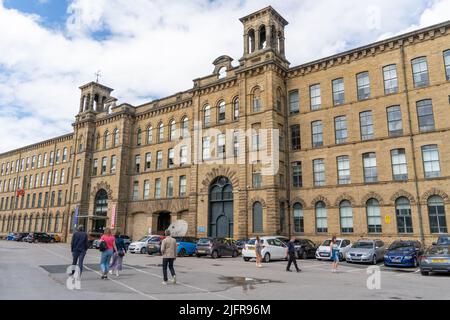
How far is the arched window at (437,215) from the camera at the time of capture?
25.0 metres

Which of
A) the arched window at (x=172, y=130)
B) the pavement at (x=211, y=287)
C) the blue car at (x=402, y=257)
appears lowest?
the pavement at (x=211, y=287)

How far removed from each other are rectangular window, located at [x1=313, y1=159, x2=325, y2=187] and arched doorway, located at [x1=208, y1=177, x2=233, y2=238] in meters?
8.01

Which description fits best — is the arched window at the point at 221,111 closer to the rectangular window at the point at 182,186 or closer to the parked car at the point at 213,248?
the rectangular window at the point at 182,186

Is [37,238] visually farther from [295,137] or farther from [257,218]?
[295,137]

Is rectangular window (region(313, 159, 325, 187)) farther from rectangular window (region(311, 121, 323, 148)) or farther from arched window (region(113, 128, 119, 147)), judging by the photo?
arched window (region(113, 128, 119, 147))

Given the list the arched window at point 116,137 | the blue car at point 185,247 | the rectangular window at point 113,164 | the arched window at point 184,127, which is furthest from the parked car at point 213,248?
the arched window at point 116,137

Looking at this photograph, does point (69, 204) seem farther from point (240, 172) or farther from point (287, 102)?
point (287, 102)

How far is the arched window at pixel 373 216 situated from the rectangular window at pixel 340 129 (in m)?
5.66

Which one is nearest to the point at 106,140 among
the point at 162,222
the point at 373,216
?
the point at 162,222

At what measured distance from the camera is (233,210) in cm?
3378

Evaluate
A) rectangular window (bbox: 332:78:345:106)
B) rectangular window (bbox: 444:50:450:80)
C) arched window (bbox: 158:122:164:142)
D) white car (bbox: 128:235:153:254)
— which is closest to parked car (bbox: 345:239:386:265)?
rectangular window (bbox: 332:78:345:106)

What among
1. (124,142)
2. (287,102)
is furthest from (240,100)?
(124,142)

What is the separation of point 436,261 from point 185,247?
16551mm

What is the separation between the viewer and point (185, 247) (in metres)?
26.8
